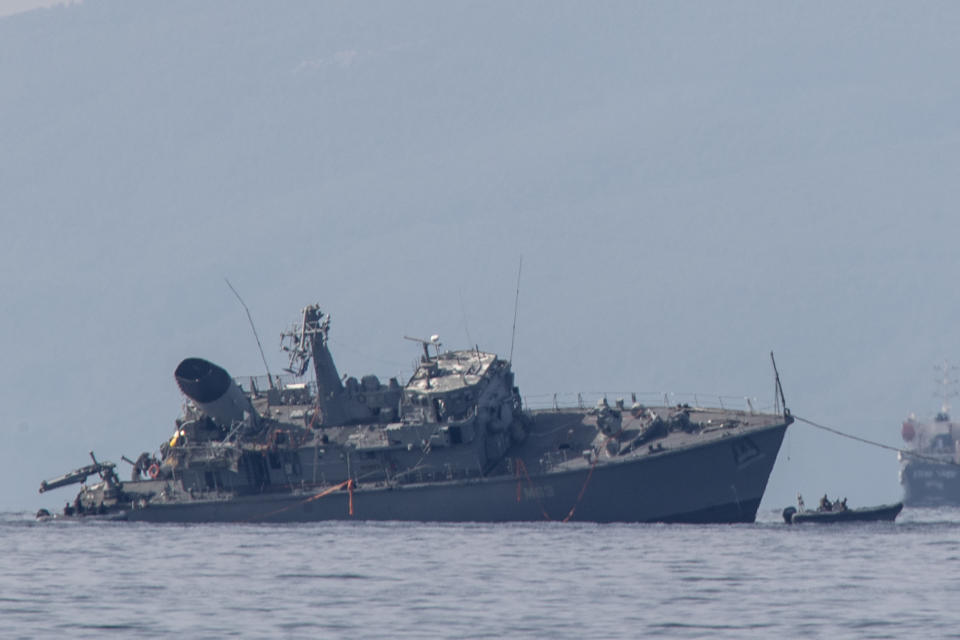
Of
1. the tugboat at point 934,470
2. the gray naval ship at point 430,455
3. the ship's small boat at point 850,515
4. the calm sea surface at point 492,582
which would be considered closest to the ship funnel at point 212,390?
the gray naval ship at point 430,455

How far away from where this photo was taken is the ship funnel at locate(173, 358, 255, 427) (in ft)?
271

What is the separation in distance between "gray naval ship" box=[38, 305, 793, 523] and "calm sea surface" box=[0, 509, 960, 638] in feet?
9.14

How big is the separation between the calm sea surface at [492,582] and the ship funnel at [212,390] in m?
10.5

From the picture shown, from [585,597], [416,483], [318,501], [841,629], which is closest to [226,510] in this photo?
[318,501]

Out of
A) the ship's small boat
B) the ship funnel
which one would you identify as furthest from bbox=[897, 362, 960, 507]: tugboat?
the ship funnel

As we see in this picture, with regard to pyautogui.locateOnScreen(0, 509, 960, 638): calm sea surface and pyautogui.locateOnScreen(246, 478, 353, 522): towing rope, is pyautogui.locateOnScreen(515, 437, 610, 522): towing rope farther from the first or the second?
pyautogui.locateOnScreen(246, 478, 353, 522): towing rope

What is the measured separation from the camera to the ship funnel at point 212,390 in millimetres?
82688

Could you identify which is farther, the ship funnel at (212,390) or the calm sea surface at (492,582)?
the ship funnel at (212,390)

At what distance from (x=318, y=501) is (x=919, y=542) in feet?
95.7

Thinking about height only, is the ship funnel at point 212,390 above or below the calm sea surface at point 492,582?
above

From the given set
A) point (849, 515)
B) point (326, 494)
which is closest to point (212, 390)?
point (326, 494)

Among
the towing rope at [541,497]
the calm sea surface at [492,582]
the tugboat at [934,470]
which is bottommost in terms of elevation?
the calm sea surface at [492,582]

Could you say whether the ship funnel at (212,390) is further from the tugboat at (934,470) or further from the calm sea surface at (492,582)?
the tugboat at (934,470)

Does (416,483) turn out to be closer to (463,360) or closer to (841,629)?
(463,360)
